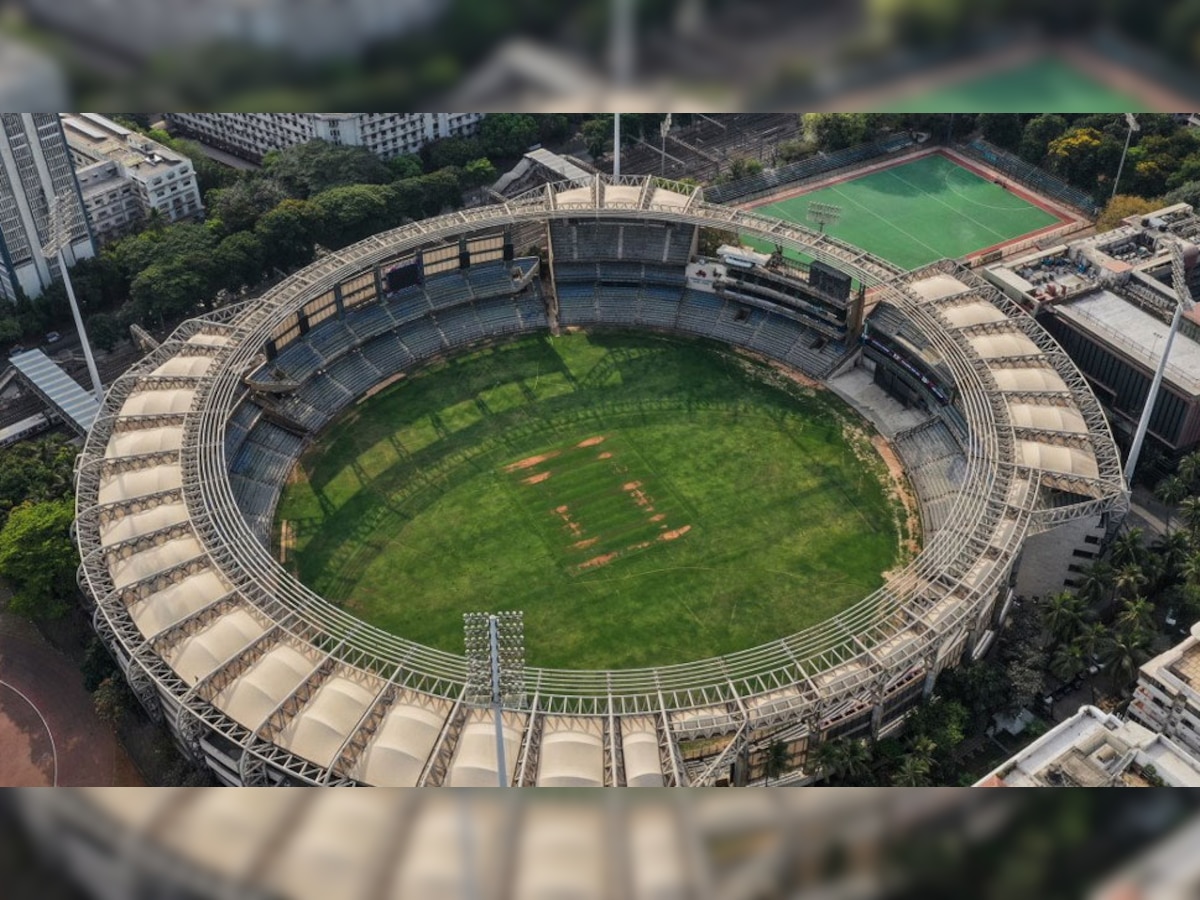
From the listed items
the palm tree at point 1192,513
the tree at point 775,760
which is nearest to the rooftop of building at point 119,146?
the tree at point 775,760

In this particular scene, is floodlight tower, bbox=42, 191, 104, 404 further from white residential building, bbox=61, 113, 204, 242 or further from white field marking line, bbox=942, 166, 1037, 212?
white field marking line, bbox=942, 166, 1037, 212

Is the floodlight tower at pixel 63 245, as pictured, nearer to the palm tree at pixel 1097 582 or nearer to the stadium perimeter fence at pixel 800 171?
the stadium perimeter fence at pixel 800 171

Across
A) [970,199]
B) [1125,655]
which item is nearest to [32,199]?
[970,199]

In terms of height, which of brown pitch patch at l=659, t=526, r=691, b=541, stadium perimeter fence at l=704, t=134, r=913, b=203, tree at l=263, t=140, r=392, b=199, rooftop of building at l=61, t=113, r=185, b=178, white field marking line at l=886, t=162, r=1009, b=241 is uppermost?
rooftop of building at l=61, t=113, r=185, b=178

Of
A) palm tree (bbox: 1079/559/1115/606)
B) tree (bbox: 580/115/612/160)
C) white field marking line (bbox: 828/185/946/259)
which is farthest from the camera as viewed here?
tree (bbox: 580/115/612/160)

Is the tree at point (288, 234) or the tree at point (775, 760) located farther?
the tree at point (288, 234)

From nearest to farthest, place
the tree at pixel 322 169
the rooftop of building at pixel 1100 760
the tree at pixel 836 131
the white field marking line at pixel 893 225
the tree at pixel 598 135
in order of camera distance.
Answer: the rooftop of building at pixel 1100 760 → the white field marking line at pixel 893 225 → the tree at pixel 322 169 → the tree at pixel 598 135 → the tree at pixel 836 131

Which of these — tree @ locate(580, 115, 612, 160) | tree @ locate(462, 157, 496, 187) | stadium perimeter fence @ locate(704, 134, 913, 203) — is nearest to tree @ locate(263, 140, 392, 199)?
tree @ locate(462, 157, 496, 187)
